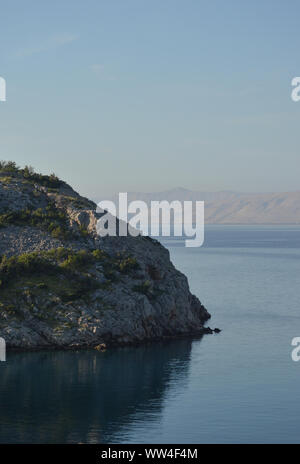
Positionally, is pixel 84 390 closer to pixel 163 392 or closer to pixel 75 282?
pixel 163 392

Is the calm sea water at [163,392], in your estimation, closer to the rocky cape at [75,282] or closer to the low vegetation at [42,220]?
the rocky cape at [75,282]

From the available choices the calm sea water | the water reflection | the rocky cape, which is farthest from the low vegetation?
the water reflection

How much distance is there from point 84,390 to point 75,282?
32.7 meters

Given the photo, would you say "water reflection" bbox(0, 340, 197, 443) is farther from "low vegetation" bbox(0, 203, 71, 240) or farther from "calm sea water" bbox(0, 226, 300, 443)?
"low vegetation" bbox(0, 203, 71, 240)

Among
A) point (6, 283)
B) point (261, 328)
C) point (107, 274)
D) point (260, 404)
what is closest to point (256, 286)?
point (261, 328)

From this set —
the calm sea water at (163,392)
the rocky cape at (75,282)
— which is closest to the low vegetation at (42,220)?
the rocky cape at (75,282)

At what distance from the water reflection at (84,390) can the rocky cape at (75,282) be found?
4.32 meters

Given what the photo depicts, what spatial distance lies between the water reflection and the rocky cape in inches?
170

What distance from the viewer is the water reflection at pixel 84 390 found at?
6869cm

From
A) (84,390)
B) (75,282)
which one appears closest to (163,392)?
(84,390)

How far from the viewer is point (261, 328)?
125 meters
